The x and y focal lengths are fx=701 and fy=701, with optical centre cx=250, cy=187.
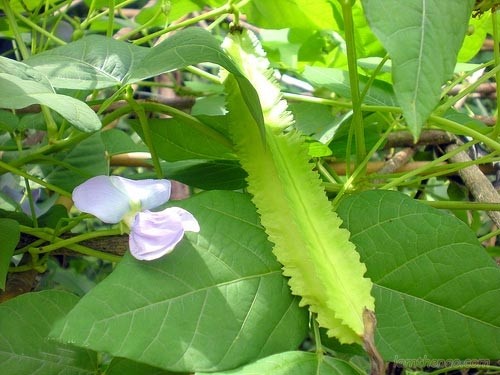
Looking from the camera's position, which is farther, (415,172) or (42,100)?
(415,172)

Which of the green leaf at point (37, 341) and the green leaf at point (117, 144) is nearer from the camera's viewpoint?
the green leaf at point (37, 341)

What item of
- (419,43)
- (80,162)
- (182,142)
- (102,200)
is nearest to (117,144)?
(80,162)

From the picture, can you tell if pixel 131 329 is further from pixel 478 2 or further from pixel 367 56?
pixel 367 56

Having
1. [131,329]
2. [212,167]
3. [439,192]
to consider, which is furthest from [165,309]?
[439,192]

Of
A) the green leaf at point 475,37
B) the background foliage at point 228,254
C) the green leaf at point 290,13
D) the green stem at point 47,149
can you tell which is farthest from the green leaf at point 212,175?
the green leaf at point 475,37

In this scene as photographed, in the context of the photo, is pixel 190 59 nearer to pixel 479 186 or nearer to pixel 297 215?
pixel 297 215

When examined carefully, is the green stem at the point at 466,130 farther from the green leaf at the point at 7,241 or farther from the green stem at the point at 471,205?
the green leaf at the point at 7,241

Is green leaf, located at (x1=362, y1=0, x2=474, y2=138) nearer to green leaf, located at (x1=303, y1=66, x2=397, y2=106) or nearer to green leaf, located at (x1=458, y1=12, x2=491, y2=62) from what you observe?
green leaf, located at (x1=303, y1=66, x2=397, y2=106)
